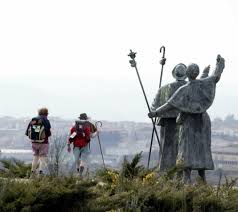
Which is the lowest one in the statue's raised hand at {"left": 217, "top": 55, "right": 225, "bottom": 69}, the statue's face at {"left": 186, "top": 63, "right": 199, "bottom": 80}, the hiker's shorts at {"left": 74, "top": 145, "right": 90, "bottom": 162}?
the hiker's shorts at {"left": 74, "top": 145, "right": 90, "bottom": 162}

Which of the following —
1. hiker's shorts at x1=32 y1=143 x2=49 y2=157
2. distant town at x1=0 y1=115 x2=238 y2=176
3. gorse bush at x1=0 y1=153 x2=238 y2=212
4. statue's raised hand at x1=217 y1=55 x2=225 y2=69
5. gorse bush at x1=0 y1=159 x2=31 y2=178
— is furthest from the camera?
distant town at x1=0 y1=115 x2=238 y2=176

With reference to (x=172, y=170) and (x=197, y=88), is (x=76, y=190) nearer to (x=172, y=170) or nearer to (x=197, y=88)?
(x=172, y=170)

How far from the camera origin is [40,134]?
52.0 ft

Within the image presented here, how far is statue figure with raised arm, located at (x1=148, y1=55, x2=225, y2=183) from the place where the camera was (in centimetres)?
1523

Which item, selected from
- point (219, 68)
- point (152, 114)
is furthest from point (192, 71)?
point (152, 114)

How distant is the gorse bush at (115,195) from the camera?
963 cm

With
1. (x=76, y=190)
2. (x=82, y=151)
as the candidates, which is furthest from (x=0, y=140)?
(x=76, y=190)

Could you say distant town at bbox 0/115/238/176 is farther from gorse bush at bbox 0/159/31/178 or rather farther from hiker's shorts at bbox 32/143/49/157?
hiker's shorts at bbox 32/143/49/157

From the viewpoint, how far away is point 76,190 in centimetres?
1010

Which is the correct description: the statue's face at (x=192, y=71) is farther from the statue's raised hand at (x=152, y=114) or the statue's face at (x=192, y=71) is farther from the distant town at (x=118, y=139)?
the distant town at (x=118, y=139)

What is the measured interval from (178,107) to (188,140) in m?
0.67

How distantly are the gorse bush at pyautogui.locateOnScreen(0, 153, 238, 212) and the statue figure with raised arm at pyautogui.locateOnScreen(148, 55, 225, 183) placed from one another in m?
2.52

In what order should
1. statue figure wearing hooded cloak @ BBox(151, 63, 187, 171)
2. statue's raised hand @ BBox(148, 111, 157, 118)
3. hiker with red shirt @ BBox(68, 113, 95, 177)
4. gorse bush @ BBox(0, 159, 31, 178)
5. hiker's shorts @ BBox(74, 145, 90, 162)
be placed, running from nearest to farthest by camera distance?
gorse bush @ BBox(0, 159, 31, 178) → statue's raised hand @ BBox(148, 111, 157, 118) → statue figure wearing hooded cloak @ BBox(151, 63, 187, 171) → hiker with red shirt @ BBox(68, 113, 95, 177) → hiker's shorts @ BBox(74, 145, 90, 162)

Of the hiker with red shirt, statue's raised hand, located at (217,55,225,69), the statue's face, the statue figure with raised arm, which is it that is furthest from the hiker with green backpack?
statue's raised hand, located at (217,55,225,69)
